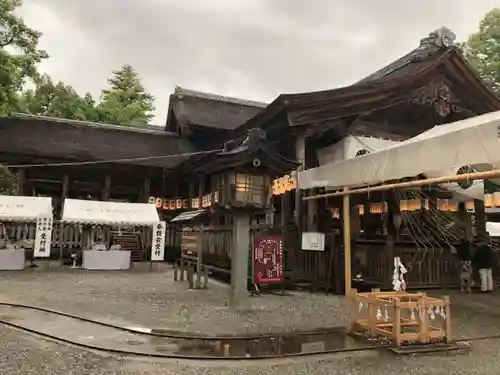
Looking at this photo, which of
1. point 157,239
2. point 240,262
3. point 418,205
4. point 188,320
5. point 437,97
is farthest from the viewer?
point 157,239

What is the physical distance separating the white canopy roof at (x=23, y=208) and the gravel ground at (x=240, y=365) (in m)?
9.96

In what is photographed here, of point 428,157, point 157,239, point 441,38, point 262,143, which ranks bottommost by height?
point 157,239

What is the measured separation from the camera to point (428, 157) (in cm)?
785

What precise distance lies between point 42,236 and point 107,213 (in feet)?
7.43

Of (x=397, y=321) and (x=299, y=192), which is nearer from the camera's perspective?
(x=397, y=321)

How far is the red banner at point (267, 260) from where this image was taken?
33.6 feet

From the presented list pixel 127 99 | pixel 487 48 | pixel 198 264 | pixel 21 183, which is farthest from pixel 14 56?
pixel 487 48

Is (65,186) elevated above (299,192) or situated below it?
above

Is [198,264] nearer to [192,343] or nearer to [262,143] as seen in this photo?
[262,143]

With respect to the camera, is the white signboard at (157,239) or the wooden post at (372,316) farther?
the white signboard at (157,239)

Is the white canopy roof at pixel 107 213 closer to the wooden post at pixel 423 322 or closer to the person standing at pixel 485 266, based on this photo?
the person standing at pixel 485 266

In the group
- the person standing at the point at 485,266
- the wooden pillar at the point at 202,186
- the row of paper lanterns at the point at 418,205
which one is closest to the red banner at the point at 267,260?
the row of paper lanterns at the point at 418,205

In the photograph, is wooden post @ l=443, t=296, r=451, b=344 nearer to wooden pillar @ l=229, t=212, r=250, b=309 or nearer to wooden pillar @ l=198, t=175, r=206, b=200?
wooden pillar @ l=229, t=212, r=250, b=309

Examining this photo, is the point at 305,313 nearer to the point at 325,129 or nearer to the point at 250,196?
the point at 250,196
